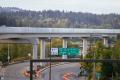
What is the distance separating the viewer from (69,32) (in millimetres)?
55844

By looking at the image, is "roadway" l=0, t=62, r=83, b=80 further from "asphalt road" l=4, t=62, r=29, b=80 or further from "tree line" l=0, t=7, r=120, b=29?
"tree line" l=0, t=7, r=120, b=29

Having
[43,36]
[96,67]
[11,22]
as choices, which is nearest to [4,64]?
[43,36]

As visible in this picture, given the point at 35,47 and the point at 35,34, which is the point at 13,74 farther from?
the point at 35,34

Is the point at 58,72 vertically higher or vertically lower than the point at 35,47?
lower

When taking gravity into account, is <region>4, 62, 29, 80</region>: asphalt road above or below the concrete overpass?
below

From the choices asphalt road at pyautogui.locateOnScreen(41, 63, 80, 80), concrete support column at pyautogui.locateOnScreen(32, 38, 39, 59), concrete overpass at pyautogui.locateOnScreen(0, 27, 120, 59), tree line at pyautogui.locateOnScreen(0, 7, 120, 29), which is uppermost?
tree line at pyautogui.locateOnScreen(0, 7, 120, 29)

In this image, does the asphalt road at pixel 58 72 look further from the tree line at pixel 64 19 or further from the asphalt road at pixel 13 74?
the tree line at pixel 64 19

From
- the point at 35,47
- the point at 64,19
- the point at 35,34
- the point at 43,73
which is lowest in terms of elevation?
the point at 43,73

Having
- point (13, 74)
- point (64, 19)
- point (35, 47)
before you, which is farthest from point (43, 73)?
point (64, 19)

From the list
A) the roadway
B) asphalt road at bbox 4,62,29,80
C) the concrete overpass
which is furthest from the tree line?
asphalt road at bbox 4,62,29,80

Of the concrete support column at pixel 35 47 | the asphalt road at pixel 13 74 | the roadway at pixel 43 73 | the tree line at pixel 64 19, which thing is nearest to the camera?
the roadway at pixel 43 73

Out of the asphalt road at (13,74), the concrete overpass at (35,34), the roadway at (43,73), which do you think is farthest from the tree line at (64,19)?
the asphalt road at (13,74)

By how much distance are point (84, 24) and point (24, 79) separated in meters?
34.8

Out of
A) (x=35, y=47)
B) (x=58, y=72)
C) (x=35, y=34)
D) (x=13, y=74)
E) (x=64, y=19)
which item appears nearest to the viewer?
(x=13, y=74)
